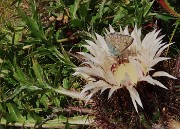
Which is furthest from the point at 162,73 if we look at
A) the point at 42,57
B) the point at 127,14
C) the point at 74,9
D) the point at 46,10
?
the point at 46,10

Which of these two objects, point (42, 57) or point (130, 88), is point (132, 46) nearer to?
point (130, 88)

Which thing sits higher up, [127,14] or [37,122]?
[127,14]

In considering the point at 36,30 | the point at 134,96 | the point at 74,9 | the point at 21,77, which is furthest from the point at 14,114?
the point at 134,96

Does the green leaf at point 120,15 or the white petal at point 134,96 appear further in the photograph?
the green leaf at point 120,15

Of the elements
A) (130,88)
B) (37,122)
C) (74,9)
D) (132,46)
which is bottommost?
(37,122)

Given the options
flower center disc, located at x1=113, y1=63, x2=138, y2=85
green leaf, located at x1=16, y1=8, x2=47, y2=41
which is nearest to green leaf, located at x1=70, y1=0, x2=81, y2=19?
green leaf, located at x1=16, y1=8, x2=47, y2=41

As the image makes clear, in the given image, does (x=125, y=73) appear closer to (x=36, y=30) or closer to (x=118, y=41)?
(x=118, y=41)

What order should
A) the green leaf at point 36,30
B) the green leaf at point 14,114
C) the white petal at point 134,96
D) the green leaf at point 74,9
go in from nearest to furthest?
the white petal at point 134,96 < the green leaf at point 14,114 < the green leaf at point 36,30 < the green leaf at point 74,9

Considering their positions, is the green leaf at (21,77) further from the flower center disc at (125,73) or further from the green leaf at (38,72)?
the flower center disc at (125,73)

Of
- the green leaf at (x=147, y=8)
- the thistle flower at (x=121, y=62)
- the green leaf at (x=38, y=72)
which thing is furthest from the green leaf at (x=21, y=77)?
the green leaf at (x=147, y=8)

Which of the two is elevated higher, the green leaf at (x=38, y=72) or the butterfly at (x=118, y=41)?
the butterfly at (x=118, y=41)
